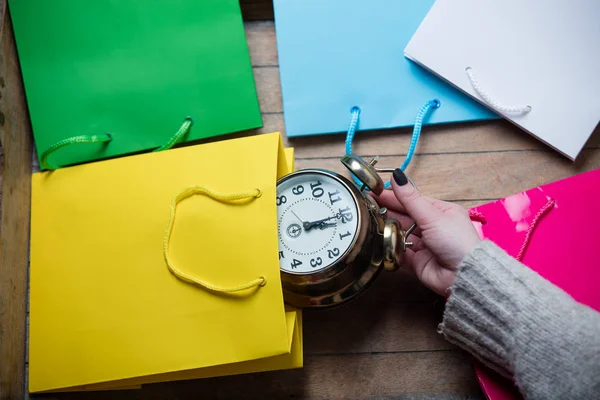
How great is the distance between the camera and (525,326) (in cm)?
70

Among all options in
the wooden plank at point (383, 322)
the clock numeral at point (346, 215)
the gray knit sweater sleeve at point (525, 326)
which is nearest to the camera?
the gray knit sweater sleeve at point (525, 326)

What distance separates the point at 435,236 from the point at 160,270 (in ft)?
1.36

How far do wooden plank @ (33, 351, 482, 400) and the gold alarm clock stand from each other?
0.46 feet

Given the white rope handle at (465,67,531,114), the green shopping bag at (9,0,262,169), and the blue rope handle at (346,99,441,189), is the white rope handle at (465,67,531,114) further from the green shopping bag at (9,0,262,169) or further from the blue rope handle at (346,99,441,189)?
the green shopping bag at (9,0,262,169)

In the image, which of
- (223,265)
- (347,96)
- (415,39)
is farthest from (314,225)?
(415,39)

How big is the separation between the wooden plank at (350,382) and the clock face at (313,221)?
21cm

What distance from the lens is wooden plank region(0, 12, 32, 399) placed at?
859 millimetres

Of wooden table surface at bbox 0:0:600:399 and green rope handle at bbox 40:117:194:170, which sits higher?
green rope handle at bbox 40:117:194:170

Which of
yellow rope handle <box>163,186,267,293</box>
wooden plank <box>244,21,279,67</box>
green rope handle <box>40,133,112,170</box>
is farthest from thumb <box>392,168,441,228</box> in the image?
green rope handle <box>40,133,112,170</box>

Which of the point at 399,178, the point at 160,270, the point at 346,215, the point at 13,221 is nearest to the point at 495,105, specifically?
the point at 399,178

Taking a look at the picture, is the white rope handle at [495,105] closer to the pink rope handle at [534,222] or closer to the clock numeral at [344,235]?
the pink rope handle at [534,222]

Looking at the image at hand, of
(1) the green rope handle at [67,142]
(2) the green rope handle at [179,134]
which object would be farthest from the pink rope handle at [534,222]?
(1) the green rope handle at [67,142]

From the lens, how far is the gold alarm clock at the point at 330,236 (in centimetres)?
77

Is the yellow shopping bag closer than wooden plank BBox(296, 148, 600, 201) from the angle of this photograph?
Yes
